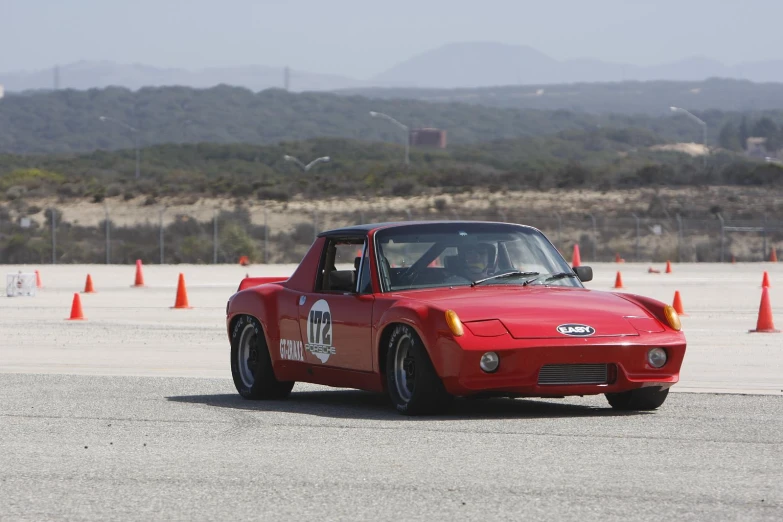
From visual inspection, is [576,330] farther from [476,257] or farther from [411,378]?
[476,257]

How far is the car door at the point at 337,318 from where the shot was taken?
11.0m

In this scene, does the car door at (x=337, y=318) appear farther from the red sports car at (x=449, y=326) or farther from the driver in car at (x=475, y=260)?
the driver in car at (x=475, y=260)

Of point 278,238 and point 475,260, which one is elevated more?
point 475,260

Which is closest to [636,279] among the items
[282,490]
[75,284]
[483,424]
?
[75,284]

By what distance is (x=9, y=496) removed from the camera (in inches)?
294

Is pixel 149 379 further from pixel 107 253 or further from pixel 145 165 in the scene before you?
pixel 145 165

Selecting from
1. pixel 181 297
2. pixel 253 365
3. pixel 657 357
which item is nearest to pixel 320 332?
pixel 253 365

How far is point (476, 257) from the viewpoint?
448 inches

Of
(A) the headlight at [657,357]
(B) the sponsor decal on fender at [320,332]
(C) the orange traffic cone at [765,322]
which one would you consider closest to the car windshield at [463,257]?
(B) the sponsor decal on fender at [320,332]

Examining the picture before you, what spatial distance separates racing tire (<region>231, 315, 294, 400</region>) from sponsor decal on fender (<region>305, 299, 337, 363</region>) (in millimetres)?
621

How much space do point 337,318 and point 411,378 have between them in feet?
3.46

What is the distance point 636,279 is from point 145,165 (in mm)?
105701

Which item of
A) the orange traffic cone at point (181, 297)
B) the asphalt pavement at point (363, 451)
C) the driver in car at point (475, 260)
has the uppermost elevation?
the driver in car at point (475, 260)

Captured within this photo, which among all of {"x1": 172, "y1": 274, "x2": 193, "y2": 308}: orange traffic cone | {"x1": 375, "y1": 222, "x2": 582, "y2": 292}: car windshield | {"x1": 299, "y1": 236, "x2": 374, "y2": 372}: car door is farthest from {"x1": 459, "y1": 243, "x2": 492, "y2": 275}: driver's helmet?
{"x1": 172, "y1": 274, "x2": 193, "y2": 308}: orange traffic cone
